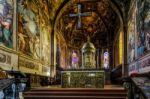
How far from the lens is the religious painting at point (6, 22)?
9.87 m

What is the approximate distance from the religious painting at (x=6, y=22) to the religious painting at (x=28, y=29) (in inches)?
43.6

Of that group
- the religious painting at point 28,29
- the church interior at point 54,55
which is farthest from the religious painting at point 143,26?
the religious painting at point 28,29

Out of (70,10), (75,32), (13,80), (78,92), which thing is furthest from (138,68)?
(75,32)

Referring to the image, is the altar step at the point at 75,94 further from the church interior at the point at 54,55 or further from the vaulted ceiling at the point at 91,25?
the vaulted ceiling at the point at 91,25

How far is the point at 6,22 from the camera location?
10.4m

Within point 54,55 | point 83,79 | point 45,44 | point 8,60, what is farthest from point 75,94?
point 54,55

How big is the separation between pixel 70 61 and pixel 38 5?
55.0ft

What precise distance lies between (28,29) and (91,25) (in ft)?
61.3

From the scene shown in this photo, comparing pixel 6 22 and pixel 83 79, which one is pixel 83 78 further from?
pixel 6 22

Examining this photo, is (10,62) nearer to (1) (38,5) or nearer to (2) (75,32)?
(1) (38,5)

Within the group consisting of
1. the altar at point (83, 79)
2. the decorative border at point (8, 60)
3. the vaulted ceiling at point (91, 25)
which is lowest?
the altar at point (83, 79)

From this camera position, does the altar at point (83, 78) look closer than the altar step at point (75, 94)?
No

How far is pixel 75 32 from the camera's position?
106ft

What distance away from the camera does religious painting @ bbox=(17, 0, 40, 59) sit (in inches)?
491
